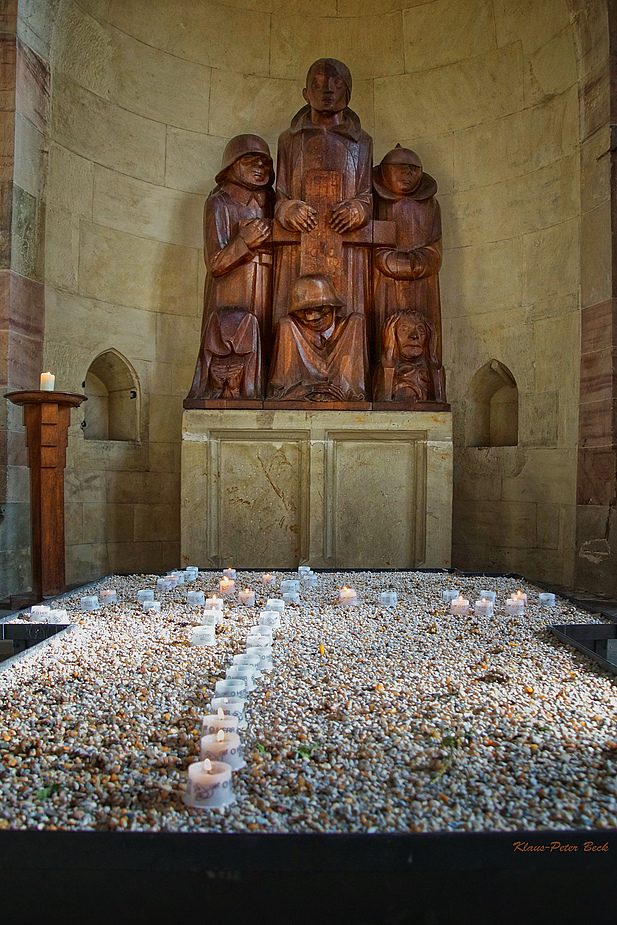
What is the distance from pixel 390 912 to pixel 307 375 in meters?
4.25

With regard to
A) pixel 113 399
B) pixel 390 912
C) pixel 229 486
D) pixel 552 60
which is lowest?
pixel 390 912

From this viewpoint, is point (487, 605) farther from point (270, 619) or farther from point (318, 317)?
point (318, 317)

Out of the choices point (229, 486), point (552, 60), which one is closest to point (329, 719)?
point (229, 486)

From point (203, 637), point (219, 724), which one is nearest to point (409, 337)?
point (203, 637)

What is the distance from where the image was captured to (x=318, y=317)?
17.7 ft

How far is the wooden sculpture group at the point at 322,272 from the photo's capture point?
5348mm

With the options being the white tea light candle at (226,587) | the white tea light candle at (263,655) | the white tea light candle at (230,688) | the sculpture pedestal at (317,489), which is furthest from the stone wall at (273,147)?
the white tea light candle at (230,688)

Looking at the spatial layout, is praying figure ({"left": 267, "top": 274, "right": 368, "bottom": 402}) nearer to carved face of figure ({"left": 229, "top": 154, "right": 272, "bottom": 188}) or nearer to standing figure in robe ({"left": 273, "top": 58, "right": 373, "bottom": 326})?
standing figure in robe ({"left": 273, "top": 58, "right": 373, "bottom": 326})

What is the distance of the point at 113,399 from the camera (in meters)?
6.27

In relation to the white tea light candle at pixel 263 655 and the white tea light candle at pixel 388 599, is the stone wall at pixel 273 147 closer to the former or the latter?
the white tea light candle at pixel 388 599

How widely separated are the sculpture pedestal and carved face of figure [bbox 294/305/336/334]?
2.33 ft

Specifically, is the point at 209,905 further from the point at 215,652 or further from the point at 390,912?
the point at 215,652

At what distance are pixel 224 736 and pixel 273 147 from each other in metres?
5.88

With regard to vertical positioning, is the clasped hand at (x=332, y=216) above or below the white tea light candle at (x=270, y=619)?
above
